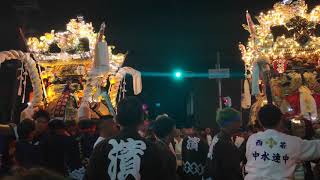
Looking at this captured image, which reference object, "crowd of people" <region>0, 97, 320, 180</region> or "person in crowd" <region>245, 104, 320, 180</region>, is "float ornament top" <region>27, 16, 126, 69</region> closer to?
"crowd of people" <region>0, 97, 320, 180</region>

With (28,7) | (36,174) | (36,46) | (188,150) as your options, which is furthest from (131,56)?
(36,174)

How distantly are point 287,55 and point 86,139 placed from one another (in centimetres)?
517

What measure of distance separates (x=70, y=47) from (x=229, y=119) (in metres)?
8.06

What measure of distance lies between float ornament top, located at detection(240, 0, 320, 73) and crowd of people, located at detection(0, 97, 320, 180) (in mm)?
3882

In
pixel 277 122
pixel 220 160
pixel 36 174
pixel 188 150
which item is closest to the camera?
pixel 36 174

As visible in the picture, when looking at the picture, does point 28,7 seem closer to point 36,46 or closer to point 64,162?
point 36,46

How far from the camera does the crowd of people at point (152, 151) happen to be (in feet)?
10.6

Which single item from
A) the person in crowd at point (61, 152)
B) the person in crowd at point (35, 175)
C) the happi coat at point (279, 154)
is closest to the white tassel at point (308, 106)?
the happi coat at point (279, 154)

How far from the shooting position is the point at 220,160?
4.67m

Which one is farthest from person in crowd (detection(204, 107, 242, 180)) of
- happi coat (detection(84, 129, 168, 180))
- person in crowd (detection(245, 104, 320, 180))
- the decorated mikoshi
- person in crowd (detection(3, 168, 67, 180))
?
the decorated mikoshi

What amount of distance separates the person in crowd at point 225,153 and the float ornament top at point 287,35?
4.66 metres

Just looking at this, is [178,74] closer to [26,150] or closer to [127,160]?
[26,150]

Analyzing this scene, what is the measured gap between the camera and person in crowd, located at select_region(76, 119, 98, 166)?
224 inches

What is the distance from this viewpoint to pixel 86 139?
5.85 metres
